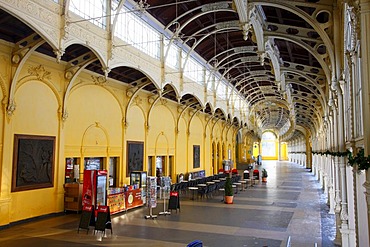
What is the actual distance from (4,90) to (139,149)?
30.6 ft

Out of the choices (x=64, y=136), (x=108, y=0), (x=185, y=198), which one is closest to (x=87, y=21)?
(x=108, y=0)

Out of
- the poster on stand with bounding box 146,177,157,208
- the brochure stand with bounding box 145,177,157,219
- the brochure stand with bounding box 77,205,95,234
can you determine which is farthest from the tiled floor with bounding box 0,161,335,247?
the poster on stand with bounding box 146,177,157,208

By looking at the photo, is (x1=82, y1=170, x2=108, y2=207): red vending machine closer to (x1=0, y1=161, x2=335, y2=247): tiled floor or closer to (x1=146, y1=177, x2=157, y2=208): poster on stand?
(x1=0, y1=161, x2=335, y2=247): tiled floor

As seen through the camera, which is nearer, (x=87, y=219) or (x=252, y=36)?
(x=252, y=36)

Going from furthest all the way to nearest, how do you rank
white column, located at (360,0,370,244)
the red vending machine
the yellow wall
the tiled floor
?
the red vending machine → the yellow wall → the tiled floor → white column, located at (360,0,370,244)

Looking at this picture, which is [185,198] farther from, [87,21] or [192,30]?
[87,21]

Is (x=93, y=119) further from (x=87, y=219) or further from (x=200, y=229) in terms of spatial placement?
(x=200, y=229)

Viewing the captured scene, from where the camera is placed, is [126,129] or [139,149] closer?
[126,129]

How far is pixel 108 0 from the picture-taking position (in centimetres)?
1314

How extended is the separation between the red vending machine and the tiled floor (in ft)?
3.28

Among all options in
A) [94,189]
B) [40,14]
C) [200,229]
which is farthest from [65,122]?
[200,229]

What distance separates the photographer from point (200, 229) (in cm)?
1144

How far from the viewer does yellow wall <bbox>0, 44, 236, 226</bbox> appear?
37.3 ft

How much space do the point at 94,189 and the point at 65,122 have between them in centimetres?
354
